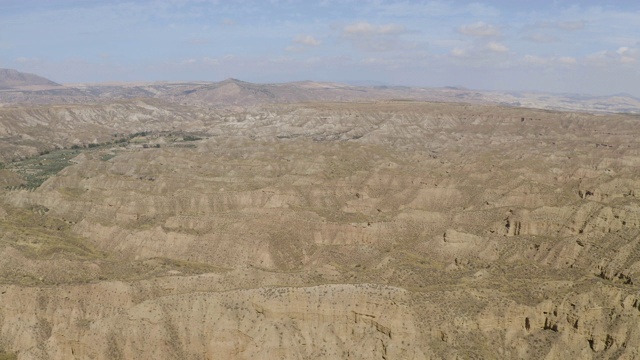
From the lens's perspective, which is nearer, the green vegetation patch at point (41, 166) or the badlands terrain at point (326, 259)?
the badlands terrain at point (326, 259)

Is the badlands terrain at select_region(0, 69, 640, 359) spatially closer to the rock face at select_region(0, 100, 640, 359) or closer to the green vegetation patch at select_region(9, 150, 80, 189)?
the rock face at select_region(0, 100, 640, 359)

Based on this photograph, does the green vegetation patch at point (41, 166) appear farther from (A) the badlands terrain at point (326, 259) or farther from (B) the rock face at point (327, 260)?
(B) the rock face at point (327, 260)

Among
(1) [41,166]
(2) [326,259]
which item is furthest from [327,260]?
(1) [41,166]

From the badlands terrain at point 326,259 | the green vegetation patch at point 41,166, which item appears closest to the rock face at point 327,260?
the badlands terrain at point 326,259

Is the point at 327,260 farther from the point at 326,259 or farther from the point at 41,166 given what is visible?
the point at 41,166

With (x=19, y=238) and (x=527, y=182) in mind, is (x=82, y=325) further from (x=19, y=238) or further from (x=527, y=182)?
(x=527, y=182)
